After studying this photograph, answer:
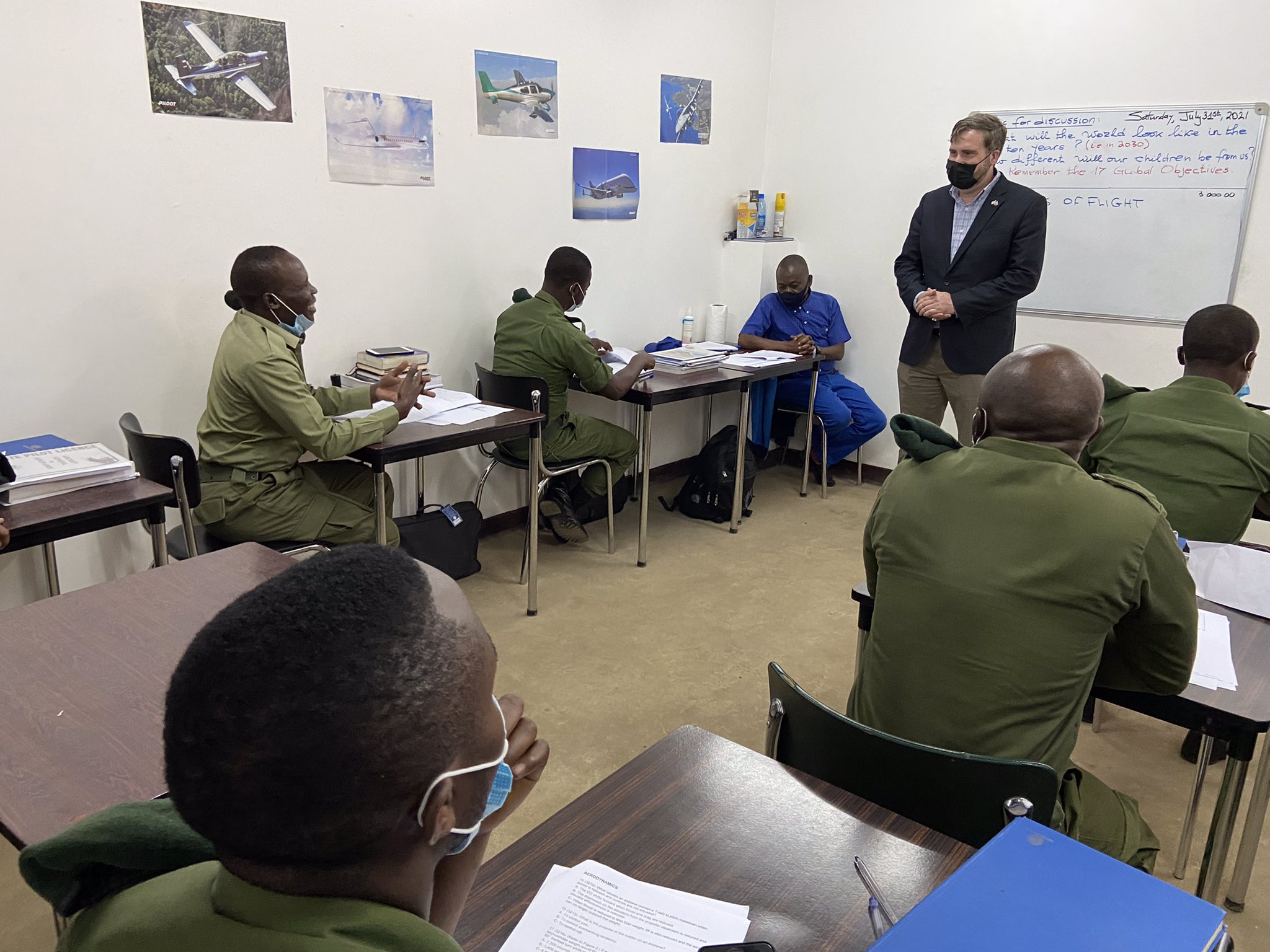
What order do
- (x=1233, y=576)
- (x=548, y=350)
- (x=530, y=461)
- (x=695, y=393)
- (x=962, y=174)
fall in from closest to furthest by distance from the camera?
(x=1233, y=576)
(x=530, y=461)
(x=548, y=350)
(x=962, y=174)
(x=695, y=393)

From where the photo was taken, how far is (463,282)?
13.1 feet

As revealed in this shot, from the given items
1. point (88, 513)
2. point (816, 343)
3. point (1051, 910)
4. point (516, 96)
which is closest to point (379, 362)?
point (516, 96)

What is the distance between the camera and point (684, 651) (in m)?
3.34

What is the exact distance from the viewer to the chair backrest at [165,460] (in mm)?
2486

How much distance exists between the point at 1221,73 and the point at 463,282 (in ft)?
11.0

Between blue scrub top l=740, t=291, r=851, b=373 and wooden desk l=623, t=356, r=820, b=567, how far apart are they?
33 cm

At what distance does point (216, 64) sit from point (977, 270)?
117 inches

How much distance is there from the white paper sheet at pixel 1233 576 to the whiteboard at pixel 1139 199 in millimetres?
2667

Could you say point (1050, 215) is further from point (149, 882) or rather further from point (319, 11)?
point (149, 882)

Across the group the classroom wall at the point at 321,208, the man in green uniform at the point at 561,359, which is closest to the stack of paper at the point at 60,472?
the classroom wall at the point at 321,208

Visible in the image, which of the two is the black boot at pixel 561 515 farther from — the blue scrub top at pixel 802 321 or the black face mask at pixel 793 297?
the black face mask at pixel 793 297

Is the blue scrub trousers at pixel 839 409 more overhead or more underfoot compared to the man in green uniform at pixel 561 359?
more underfoot

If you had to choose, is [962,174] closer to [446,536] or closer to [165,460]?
[446,536]

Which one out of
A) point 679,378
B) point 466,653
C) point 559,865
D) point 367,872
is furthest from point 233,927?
point 679,378
